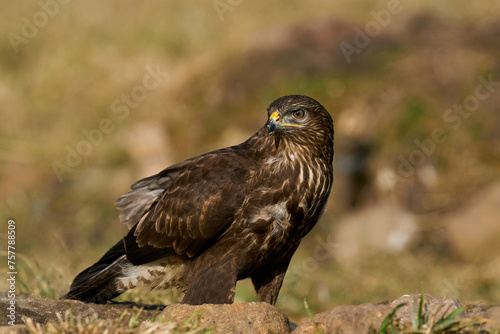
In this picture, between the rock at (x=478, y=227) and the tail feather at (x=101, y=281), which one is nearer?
the tail feather at (x=101, y=281)

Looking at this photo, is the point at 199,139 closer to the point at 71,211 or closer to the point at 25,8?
the point at 71,211

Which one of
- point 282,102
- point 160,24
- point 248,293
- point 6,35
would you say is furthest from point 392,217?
point 6,35

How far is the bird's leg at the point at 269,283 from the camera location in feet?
17.9

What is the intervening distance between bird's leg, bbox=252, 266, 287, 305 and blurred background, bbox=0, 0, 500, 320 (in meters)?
1.28

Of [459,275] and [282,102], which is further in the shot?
[459,275]

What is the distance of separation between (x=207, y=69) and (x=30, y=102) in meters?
4.42

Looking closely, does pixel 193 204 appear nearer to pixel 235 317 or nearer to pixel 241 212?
pixel 241 212

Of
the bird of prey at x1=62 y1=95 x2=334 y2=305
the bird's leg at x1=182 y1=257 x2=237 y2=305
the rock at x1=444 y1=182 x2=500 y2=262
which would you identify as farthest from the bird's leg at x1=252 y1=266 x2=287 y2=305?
the rock at x1=444 y1=182 x2=500 y2=262

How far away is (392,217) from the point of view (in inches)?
411

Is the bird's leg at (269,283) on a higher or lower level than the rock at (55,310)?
higher

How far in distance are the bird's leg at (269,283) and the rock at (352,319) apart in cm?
156

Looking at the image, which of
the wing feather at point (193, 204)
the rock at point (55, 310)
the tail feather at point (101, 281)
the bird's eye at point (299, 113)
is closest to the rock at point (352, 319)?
the rock at point (55, 310)

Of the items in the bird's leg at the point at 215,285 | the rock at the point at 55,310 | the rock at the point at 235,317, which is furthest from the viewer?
the bird's leg at the point at 215,285

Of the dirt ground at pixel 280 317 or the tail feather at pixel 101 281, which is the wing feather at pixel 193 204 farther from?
the dirt ground at pixel 280 317
